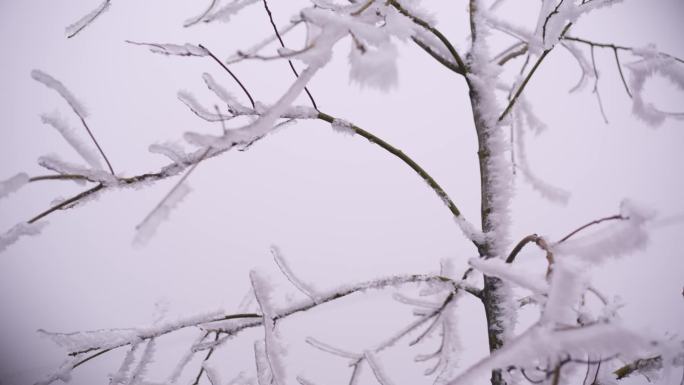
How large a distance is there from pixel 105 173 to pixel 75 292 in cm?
3610

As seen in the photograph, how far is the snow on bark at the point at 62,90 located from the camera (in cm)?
65

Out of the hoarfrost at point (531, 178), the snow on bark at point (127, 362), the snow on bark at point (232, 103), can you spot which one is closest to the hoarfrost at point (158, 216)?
the snow on bark at point (232, 103)

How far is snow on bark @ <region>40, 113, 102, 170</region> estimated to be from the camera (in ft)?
2.23

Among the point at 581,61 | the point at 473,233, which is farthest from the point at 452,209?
the point at 581,61

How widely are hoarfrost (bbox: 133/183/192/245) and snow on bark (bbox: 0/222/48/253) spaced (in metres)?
0.35

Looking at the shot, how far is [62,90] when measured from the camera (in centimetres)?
65

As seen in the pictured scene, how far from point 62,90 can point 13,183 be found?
0.65ft

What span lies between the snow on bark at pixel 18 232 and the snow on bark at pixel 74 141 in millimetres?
154

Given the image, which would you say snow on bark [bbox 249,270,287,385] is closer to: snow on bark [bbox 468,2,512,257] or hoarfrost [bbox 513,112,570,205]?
snow on bark [bbox 468,2,512,257]

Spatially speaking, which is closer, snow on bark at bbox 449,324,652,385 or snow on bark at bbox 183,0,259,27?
snow on bark at bbox 449,324,652,385

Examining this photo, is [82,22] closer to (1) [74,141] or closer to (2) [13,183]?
(1) [74,141]

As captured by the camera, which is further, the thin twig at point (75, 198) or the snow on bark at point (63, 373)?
the snow on bark at point (63, 373)

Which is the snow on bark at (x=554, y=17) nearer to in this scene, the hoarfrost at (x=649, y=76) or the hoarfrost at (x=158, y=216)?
the hoarfrost at (x=649, y=76)

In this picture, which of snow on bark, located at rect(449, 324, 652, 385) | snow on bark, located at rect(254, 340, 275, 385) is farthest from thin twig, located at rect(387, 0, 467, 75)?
snow on bark, located at rect(254, 340, 275, 385)
